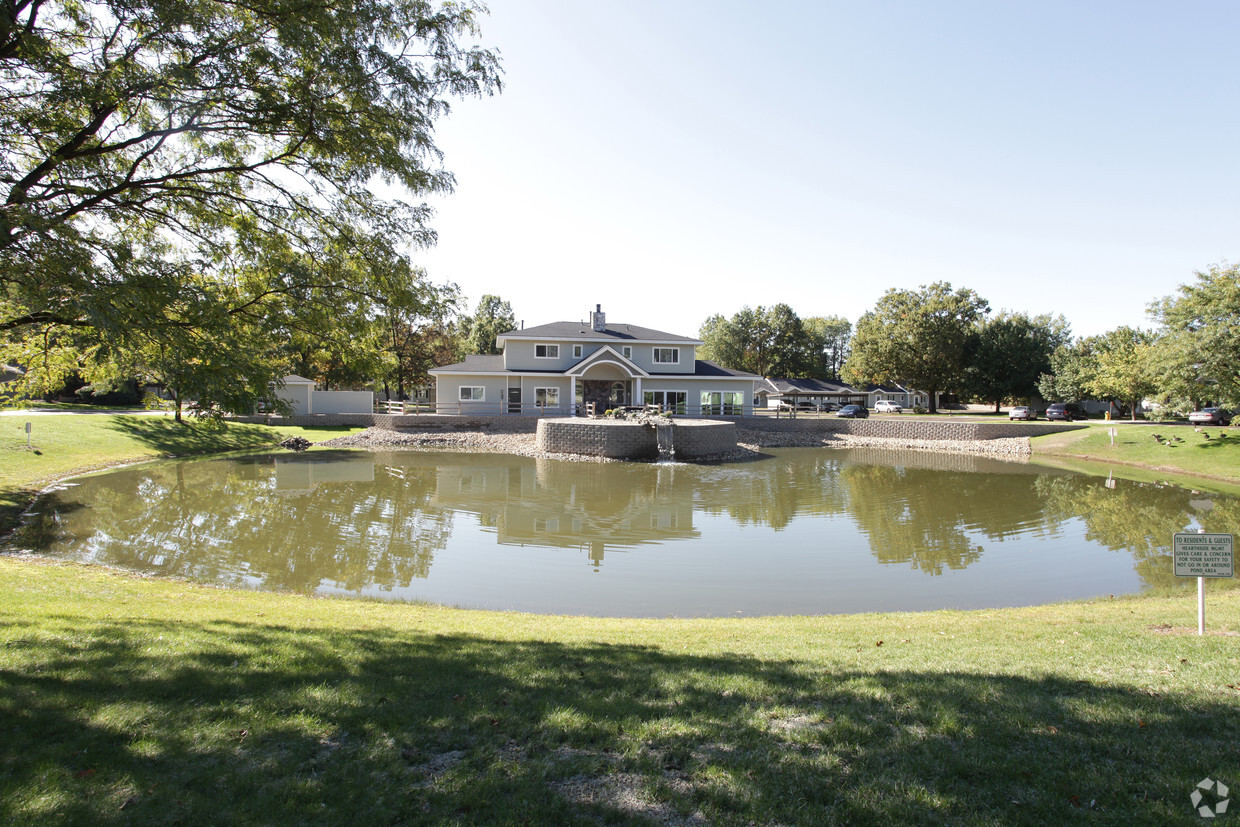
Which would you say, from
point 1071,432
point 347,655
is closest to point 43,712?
point 347,655

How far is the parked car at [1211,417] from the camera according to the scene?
3956 cm

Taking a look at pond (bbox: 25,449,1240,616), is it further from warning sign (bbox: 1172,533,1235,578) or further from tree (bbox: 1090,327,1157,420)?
tree (bbox: 1090,327,1157,420)

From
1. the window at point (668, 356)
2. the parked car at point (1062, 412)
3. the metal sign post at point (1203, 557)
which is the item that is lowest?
the metal sign post at point (1203, 557)

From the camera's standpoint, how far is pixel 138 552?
12016 mm

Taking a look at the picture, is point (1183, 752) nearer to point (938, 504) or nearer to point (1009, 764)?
point (1009, 764)

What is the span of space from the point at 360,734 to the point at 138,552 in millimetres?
11241

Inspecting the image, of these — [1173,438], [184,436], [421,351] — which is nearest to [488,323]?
[421,351]

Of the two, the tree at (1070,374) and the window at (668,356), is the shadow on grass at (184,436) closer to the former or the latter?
the window at (668,356)

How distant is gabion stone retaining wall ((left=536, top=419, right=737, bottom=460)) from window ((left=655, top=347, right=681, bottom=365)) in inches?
525

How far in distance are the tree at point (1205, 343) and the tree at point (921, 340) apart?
2622 centimetres

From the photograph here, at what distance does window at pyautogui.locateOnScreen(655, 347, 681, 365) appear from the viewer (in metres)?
44.4

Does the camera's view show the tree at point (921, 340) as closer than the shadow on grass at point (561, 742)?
No

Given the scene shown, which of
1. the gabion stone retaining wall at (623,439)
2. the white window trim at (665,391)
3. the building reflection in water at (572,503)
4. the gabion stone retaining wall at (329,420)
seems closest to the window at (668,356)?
the white window trim at (665,391)

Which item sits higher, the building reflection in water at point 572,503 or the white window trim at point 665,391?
the white window trim at point 665,391
